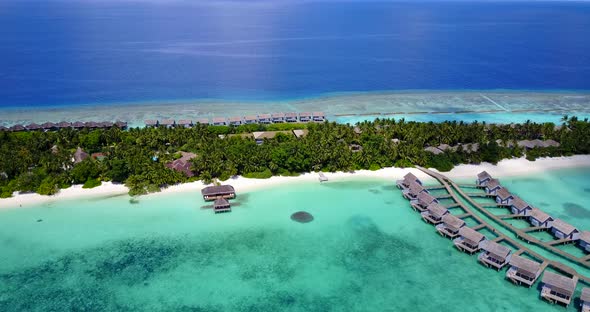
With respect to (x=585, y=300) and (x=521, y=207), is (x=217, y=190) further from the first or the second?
(x=585, y=300)

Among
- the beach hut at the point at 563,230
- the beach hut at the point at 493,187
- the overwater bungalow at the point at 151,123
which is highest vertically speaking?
the overwater bungalow at the point at 151,123

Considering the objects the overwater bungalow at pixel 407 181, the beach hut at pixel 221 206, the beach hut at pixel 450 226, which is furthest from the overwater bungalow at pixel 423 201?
the beach hut at pixel 221 206

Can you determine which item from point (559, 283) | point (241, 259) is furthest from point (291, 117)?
point (559, 283)

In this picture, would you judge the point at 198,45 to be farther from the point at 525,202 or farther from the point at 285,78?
the point at 525,202

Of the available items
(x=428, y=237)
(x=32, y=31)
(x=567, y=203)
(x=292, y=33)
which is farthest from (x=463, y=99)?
(x=32, y=31)

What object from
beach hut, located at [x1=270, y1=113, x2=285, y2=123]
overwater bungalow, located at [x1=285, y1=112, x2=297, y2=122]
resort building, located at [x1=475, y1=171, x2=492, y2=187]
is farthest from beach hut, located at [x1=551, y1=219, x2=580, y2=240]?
beach hut, located at [x1=270, y1=113, x2=285, y2=123]

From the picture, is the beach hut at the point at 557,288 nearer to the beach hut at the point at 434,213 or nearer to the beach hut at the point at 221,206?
the beach hut at the point at 434,213
